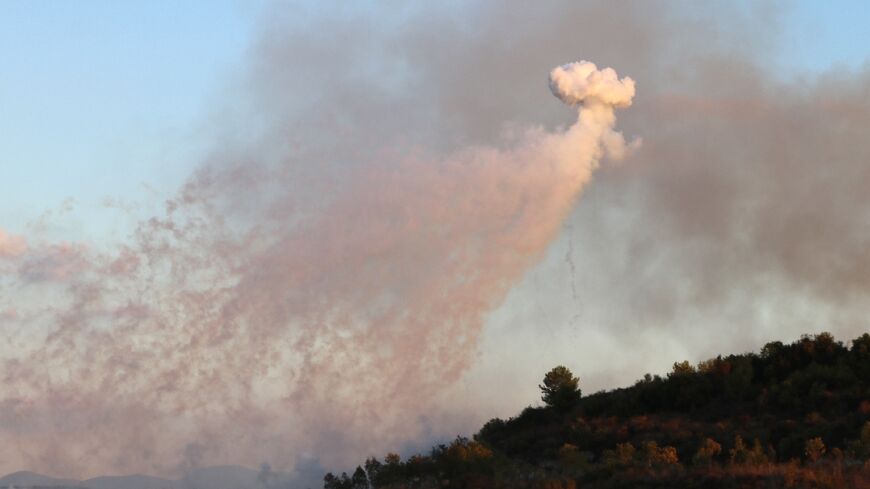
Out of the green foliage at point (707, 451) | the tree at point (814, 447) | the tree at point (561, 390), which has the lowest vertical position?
the tree at point (814, 447)

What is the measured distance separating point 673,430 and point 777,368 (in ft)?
52.1

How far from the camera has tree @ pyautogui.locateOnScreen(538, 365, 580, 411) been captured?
264 ft

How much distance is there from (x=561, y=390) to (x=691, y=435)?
21529 millimetres

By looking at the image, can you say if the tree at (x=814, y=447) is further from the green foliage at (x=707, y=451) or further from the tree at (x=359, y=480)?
the tree at (x=359, y=480)

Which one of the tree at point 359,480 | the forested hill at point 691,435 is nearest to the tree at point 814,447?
the forested hill at point 691,435

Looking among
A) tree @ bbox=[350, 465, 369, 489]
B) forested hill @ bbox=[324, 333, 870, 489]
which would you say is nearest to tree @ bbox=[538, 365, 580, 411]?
forested hill @ bbox=[324, 333, 870, 489]

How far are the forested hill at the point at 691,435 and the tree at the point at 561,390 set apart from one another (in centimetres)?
11

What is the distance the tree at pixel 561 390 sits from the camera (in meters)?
80.6

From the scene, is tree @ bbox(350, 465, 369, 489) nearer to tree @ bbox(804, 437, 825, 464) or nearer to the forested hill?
the forested hill

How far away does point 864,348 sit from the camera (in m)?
73.5

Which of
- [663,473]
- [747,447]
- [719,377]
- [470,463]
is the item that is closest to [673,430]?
[747,447]

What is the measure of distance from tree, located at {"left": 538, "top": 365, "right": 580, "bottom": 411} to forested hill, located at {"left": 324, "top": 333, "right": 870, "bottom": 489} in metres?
0.11

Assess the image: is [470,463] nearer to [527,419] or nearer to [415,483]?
[415,483]

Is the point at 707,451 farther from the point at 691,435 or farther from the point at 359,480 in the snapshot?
the point at 359,480
